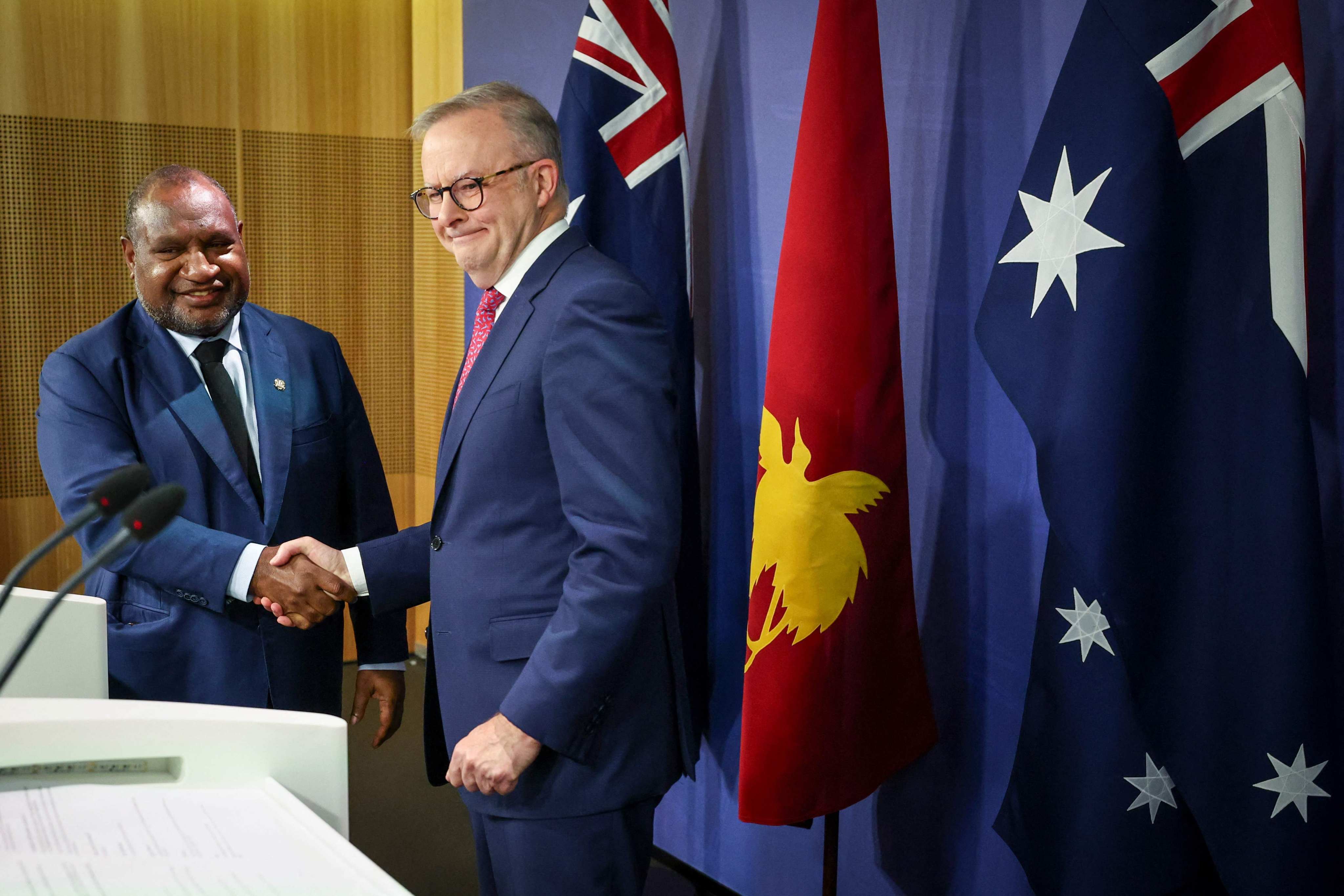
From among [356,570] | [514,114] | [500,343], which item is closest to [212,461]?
[356,570]

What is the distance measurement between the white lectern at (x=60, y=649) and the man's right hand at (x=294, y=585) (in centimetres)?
43

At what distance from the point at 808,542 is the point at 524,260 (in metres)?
0.68

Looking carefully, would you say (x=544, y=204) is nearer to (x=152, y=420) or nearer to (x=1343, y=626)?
(x=152, y=420)

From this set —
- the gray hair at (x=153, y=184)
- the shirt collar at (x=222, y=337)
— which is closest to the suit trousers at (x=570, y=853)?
the shirt collar at (x=222, y=337)

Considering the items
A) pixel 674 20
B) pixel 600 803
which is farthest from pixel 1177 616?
pixel 674 20

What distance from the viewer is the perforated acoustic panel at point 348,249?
15.1 feet

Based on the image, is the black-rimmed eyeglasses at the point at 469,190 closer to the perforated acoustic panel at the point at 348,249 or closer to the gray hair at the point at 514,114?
the gray hair at the point at 514,114

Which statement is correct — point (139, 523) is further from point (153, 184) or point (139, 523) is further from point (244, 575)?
point (153, 184)

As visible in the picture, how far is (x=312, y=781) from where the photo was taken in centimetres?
125

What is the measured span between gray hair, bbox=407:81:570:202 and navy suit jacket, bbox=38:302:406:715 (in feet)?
2.34

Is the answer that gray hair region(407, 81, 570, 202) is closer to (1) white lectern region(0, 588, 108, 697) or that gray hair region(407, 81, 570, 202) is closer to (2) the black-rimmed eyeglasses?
(2) the black-rimmed eyeglasses

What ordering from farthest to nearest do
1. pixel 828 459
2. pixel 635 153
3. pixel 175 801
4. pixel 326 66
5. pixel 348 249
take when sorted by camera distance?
pixel 348 249, pixel 326 66, pixel 635 153, pixel 828 459, pixel 175 801

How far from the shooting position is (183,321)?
7.01ft

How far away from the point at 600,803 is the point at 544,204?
91 cm
